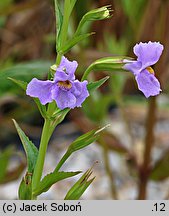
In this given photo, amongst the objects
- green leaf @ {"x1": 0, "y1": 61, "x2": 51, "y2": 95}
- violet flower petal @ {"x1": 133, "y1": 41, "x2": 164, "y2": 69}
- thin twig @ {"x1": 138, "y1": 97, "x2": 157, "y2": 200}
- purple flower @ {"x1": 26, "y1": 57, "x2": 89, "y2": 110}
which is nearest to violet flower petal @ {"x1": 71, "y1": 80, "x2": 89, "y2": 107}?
purple flower @ {"x1": 26, "y1": 57, "x2": 89, "y2": 110}

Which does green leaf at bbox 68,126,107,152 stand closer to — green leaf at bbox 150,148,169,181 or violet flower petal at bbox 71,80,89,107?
violet flower petal at bbox 71,80,89,107

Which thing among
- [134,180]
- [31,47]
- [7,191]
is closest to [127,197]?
[134,180]

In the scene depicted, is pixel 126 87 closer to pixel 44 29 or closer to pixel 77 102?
pixel 44 29

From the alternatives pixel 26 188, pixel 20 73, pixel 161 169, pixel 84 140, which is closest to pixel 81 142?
pixel 84 140

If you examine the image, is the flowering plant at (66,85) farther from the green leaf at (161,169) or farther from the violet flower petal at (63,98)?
the green leaf at (161,169)

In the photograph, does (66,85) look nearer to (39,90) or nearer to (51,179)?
(39,90)

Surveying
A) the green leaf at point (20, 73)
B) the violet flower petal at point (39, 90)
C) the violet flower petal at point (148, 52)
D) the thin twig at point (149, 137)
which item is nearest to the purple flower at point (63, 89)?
the violet flower petal at point (39, 90)
